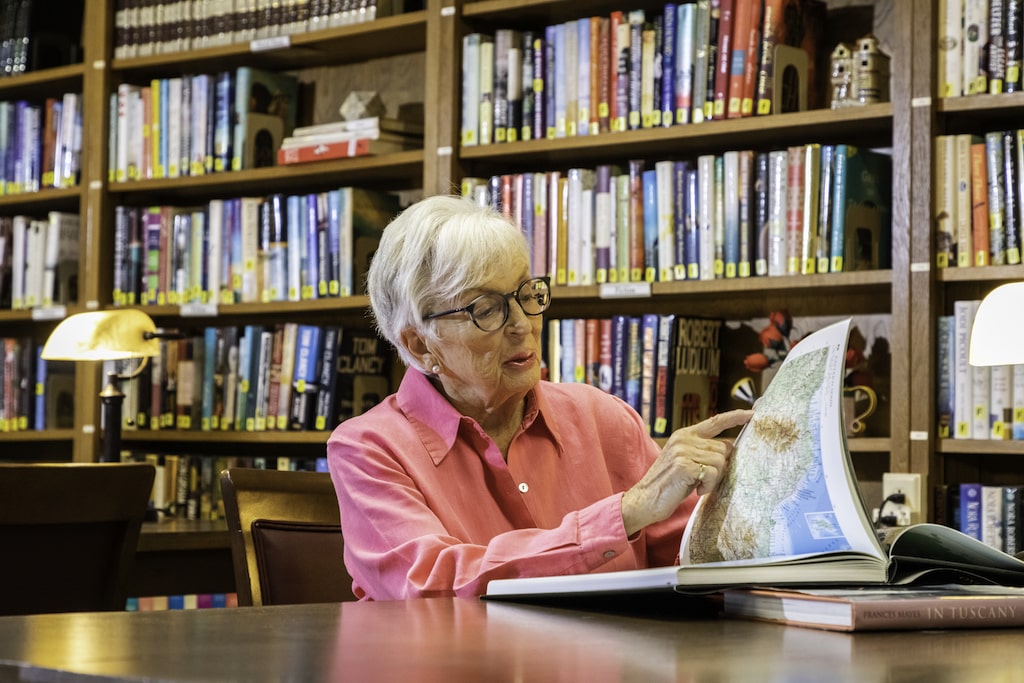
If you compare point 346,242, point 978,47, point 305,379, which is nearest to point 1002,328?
point 978,47

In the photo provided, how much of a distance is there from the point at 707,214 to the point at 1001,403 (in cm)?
75

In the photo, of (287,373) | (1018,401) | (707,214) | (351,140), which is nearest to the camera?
(1018,401)

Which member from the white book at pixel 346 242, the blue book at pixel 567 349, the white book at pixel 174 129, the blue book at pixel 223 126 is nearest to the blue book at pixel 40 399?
the white book at pixel 174 129

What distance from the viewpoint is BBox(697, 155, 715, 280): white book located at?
3.02 meters

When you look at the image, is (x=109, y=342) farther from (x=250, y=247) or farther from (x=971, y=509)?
(x=971, y=509)

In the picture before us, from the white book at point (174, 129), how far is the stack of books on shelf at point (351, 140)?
1.22 feet

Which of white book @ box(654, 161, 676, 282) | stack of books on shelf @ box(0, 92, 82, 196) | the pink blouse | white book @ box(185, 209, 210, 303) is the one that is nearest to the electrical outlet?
white book @ box(654, 161, 676, 282)

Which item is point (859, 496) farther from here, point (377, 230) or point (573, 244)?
point (377, 230)

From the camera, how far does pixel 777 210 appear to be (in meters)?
2.91

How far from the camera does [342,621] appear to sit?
106cm

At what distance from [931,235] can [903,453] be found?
44 centimetres

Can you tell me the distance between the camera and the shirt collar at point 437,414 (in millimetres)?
1726

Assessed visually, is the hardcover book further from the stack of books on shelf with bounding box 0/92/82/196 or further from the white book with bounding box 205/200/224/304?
the stack of books on shelf with bounding box 0/92/82/196

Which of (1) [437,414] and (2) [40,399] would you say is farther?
(2) [40,399]
